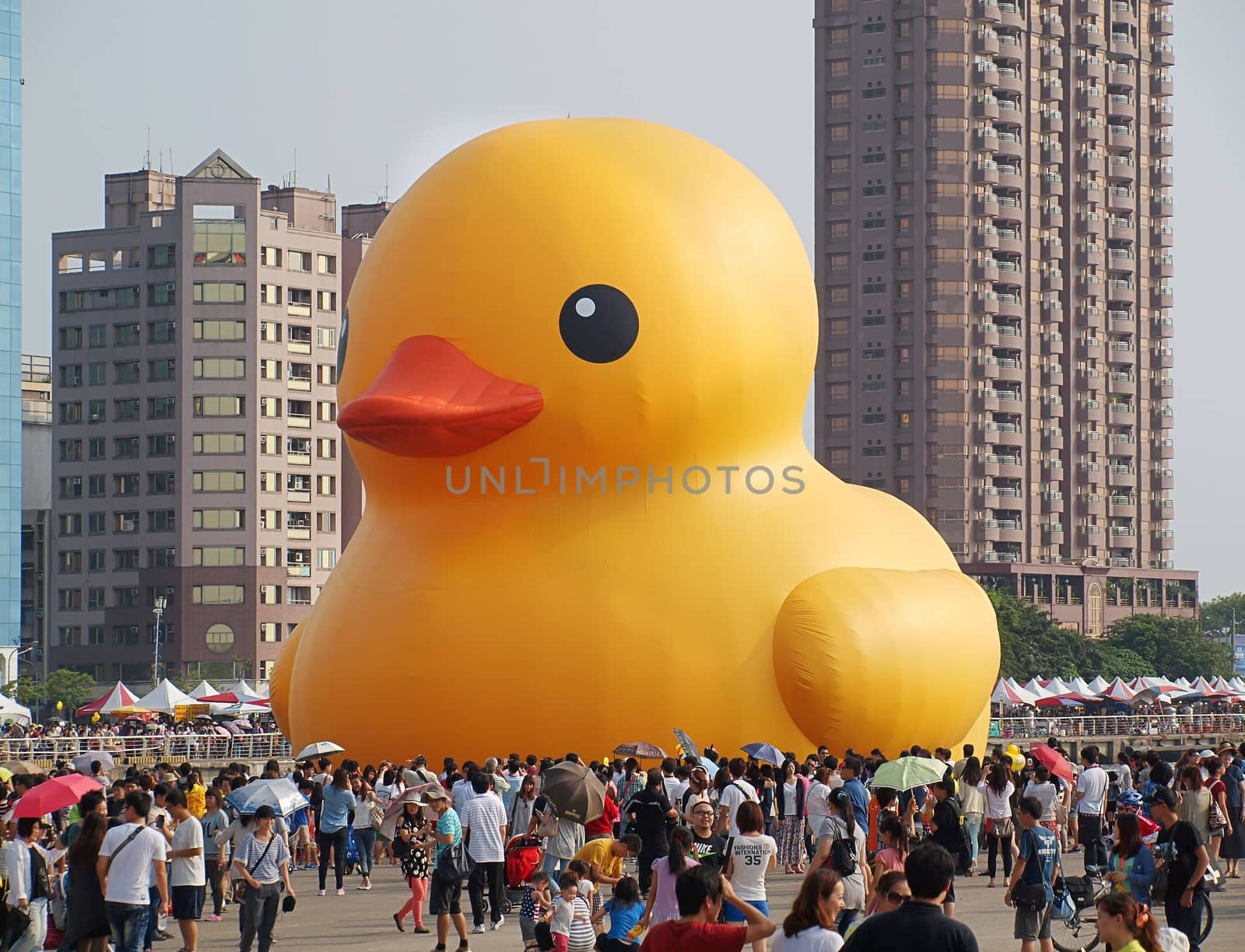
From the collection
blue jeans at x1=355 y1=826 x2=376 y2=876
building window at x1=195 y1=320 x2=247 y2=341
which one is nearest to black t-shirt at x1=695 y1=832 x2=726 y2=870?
blue jeans at x1=355 y1=826 x2=376 y2=876

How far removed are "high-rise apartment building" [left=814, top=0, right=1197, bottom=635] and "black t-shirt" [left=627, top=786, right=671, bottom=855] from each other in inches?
3106

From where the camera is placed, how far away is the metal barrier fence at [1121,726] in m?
56.4

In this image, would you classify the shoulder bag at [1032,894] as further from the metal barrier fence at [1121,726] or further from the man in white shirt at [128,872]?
the metal barrier fence at [1121,726]

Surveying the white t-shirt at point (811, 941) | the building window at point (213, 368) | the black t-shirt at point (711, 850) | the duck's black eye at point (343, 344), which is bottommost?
the black t-shirt at point (711, 850)

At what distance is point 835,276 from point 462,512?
255 feet

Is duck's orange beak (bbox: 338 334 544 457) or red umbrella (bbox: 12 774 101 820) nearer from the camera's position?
red umbrella (bbox: 12 774 101 820)

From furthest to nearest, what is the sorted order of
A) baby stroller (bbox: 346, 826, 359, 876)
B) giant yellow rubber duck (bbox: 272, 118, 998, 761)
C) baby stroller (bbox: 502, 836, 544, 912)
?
1. baby stroller (bbox: 346, 826, 359, 876)
2. giant yellow rubber duck (bbox: 272, 118, 998, 761)
3. baby stroller (bbox: 502, 836, 544, 912)

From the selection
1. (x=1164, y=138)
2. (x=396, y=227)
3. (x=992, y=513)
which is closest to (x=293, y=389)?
(x=992, y=513)

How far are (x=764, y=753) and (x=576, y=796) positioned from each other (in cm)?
572

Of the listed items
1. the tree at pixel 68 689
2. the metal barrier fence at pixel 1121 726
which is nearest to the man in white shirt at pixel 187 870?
the metal barrier fence at pixel 1121 726

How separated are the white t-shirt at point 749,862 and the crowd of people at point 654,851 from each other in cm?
2

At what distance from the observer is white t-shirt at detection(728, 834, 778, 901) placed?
11719 millimetres

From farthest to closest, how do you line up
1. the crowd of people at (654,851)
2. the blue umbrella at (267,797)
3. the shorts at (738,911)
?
the blue umbrella at (267,797) < the shorts at (738,911) < the crowd of people at (654,851)

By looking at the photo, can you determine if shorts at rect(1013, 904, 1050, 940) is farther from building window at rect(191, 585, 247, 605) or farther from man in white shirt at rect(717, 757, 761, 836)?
building window at rect(191, 585, 247, 605)
